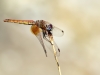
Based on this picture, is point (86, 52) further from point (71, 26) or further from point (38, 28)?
point (38, 28)

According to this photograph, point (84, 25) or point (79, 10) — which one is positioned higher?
point (79, 10)

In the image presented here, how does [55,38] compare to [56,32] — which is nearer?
[56,32]

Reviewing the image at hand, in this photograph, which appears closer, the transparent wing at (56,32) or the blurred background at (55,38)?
the transparent wing at (56,32)

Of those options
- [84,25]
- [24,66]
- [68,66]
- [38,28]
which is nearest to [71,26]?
[84,25]

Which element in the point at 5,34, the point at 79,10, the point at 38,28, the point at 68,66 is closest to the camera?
the point at 38,28

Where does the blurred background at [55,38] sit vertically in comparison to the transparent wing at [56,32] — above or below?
above

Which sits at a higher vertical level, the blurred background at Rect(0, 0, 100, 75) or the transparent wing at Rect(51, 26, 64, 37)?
the blurred background at Rect(0, 0, 100, 75)

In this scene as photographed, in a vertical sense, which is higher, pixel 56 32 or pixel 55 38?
pixel 55 38

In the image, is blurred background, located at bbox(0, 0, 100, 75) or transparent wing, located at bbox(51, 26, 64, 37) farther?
blurred background, located at bbox(0, 0, 100, 75)
